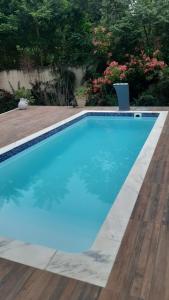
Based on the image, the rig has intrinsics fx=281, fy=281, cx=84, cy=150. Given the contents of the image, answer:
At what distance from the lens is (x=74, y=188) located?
13.9 feet

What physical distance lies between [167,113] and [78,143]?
258cm

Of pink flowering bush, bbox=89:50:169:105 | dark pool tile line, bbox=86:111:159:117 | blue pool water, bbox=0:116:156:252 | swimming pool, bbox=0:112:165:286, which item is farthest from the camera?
pink flowering bush, bbox=89:50:169:105

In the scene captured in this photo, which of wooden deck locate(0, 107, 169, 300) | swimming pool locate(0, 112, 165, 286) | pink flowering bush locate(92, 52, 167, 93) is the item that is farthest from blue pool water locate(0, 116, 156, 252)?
pink flowering bush locate(92, 52, 167, 93)

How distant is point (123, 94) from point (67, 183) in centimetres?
423

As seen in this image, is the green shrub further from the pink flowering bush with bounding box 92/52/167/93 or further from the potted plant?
the pink flowering bush with bounding box 92/52/167/93

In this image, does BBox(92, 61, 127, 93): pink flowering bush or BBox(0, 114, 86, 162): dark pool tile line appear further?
BBox(92, 61, 127, 93): pink flowering bush

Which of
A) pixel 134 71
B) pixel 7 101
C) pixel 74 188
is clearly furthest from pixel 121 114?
pixel 7 101

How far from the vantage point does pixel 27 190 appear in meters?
4.36

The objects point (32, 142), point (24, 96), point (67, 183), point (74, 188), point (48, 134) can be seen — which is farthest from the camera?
point (24, 96)

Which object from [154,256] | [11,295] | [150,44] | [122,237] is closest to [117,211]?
[122,237]

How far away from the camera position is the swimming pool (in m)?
2.57

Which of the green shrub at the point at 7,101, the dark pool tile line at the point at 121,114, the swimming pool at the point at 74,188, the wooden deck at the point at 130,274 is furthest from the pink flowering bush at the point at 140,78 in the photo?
the wooden deck at the point at 130,274

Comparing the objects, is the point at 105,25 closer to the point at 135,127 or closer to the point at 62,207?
the point at 135,127

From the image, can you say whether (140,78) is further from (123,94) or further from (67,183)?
(67,183)
